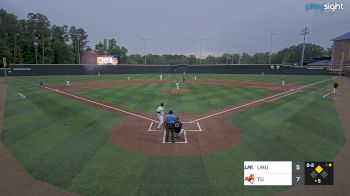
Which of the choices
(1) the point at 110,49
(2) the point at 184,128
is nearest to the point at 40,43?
(1) the point at 110,49

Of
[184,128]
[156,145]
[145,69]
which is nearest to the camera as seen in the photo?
[156,145]

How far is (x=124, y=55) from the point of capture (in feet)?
374

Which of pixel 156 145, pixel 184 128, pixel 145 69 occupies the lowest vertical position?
pixel 156 145

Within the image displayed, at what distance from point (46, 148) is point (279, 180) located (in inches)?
417

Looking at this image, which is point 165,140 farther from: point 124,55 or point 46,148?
point 124,55

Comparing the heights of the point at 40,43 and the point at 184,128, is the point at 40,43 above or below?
above

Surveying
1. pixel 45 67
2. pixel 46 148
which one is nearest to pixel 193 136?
pixel 46 148
